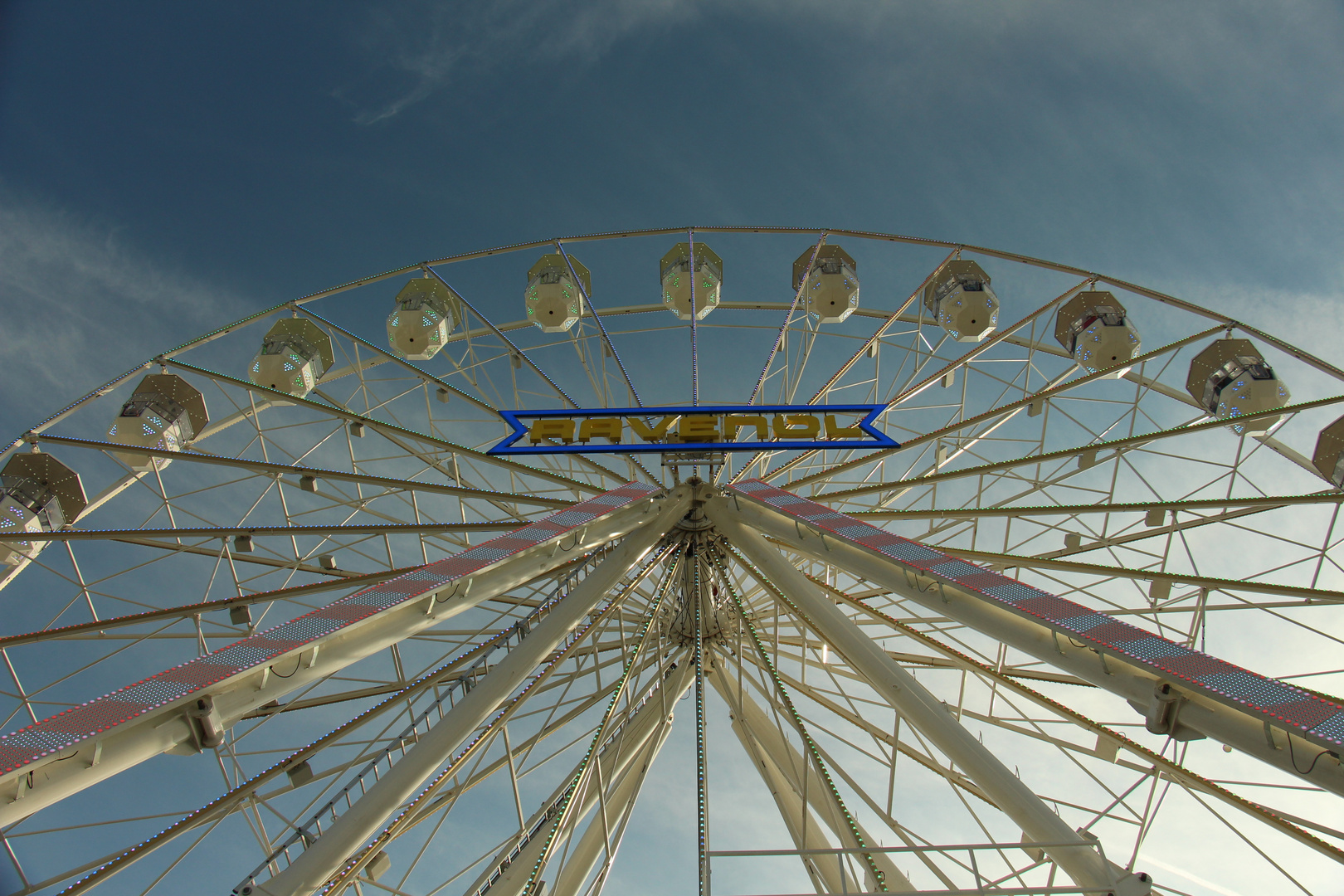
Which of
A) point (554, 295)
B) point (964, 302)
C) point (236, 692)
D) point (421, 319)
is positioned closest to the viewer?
point (236, 692)

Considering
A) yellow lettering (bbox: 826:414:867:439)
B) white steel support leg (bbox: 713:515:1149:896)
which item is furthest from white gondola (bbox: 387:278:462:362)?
white steel support leg (bbox: 713:515:1149:896)

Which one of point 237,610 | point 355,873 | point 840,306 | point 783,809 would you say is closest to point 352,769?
point 355,873

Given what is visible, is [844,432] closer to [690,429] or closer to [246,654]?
[690,429]

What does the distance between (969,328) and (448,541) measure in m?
10.2

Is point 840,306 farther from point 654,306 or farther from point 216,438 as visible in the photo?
point 216,438

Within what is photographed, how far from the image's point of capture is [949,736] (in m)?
6.11

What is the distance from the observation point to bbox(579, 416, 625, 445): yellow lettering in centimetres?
977

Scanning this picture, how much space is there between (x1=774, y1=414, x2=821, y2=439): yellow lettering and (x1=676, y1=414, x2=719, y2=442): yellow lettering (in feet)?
2.79

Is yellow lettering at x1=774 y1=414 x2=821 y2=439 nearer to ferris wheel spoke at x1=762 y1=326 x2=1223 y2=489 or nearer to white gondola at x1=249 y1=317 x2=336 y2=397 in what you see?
ferris wheel spoke at x1=762 y1=326 x2=1223 y2=489

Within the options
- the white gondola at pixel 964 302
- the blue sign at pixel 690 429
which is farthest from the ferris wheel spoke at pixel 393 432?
the white gondola at pixel 964 302

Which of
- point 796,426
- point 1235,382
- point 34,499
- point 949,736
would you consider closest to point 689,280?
point 796,426

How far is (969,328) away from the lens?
1348 cm

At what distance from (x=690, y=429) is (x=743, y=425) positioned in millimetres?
818

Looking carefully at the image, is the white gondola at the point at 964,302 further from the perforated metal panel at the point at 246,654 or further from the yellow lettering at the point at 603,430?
the perforated metal panel at the point at 246,654
